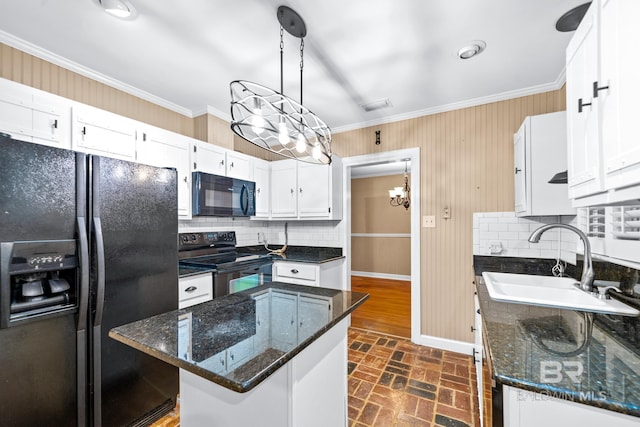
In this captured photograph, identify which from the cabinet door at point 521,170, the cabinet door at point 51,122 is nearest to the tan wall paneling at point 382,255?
the cabinet door at point 521,170

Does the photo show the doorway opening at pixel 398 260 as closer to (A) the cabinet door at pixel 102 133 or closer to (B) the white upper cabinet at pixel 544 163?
(B) the white upper cabinet at pixel 544 163

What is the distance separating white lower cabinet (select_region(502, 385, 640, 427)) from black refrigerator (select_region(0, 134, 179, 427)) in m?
1.92

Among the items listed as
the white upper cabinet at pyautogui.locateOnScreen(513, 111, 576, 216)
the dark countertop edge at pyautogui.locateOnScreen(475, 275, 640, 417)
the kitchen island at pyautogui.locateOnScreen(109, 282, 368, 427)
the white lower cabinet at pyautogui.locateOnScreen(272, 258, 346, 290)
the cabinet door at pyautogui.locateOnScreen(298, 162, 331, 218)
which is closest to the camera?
the dark countertop edge at pyautogui.locateOnScreen(475, 275, 640, 417)

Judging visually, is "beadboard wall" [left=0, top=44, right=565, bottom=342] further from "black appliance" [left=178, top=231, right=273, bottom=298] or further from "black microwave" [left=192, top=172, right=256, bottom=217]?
"black microwave" [left=192, top=172, right=256, bottom=217]

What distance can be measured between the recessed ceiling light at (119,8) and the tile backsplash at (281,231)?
1.89 metres

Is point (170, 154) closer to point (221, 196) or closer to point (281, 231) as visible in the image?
point (221, 196)

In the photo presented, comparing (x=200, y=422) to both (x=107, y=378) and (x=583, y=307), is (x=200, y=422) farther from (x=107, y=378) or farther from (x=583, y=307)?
(x=583, y=307)

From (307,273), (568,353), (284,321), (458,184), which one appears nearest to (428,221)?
(458,184)

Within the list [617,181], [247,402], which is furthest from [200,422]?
[617,181]

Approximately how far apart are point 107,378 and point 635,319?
8.70 ft

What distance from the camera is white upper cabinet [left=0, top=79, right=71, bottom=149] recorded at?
1.57 m

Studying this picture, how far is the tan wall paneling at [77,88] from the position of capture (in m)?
1.83

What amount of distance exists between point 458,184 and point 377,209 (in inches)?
152

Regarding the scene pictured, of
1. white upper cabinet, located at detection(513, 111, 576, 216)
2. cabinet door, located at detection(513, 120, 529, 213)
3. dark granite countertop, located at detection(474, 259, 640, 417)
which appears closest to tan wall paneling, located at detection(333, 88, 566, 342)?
cabinet door, located at detection(513, 120, 529, 213)
